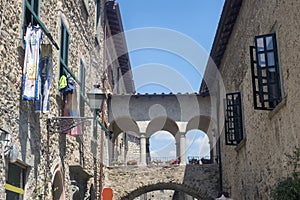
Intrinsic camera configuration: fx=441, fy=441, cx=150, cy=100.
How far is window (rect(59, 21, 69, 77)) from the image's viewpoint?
34.2ft

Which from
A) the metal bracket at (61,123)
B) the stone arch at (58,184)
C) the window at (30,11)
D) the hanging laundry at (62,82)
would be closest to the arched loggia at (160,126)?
the stone arch at (58,184)

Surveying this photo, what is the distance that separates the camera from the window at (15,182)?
23.2ft

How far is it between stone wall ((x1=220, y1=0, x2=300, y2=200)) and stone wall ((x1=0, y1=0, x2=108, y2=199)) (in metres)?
4.68

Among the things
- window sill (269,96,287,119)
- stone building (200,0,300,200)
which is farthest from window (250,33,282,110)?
window sill (269,96,287,119)

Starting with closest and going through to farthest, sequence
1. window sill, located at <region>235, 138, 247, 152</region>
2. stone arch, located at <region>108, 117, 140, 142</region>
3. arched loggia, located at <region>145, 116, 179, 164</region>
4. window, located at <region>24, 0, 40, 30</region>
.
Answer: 1. window, located at <region>24, 0, 40, 30</region>
2. window sill, located at <region>235, 138, 247, 152</region>
3. arched loggia, located at <region>145, 116, 179, 164</region>
4. stone arch, located at <region>108, 117, 140, 142</region>

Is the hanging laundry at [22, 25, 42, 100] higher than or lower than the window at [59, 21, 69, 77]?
lower

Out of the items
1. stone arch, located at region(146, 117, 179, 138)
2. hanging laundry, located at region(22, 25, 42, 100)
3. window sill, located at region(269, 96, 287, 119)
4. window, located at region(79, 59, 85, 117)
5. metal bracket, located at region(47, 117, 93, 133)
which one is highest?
stone arch, located at region(146, 117, 179, 138)

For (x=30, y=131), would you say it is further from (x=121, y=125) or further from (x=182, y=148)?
(x=121, y=125)

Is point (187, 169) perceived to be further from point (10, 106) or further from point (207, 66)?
point (10, 106)

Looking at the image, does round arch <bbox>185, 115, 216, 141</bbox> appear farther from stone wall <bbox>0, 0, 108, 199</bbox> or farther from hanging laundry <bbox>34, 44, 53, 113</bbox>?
hanging laundry <bbox>34, 44, 53, 113</bbox>

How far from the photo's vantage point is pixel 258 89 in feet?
35.3

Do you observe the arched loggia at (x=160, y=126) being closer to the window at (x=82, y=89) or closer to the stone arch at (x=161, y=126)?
the stone arch at (x=161, y=126)

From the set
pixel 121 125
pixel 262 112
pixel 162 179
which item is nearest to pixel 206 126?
pixel 121 125

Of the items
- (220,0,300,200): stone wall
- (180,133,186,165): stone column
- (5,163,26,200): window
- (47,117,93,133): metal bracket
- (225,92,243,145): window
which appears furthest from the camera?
(180,133,186,165): stone column
